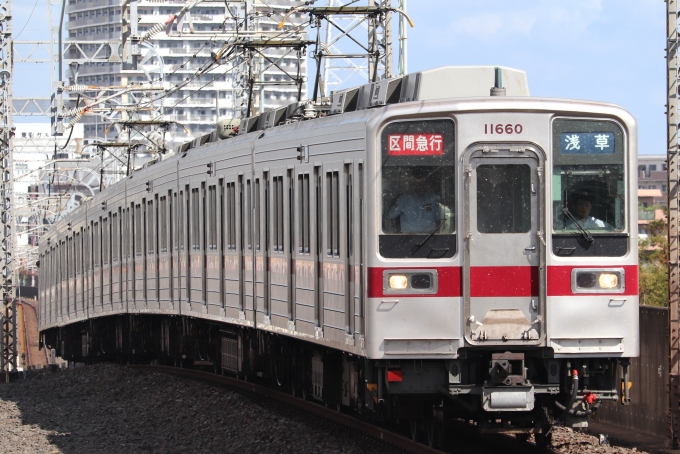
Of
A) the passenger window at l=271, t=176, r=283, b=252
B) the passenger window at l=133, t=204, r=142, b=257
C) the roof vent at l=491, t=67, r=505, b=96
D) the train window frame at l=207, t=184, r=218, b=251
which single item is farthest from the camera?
the passenger window at l=133, t=204, r=142, b=257

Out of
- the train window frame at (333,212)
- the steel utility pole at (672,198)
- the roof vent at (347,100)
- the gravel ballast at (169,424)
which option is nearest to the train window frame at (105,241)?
the gravel ballast at (169,424)

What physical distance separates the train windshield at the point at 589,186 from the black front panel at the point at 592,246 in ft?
0.17

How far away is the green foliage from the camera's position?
1302 inches

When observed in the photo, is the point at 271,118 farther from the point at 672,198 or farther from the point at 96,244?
the point at 96,244

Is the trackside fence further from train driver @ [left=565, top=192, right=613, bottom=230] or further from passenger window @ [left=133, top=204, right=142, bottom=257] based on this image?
passenger window @ [left=133, top=204, right=142, bottom=257]

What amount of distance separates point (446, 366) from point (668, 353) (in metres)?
2.57

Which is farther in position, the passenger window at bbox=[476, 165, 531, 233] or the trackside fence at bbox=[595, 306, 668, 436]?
the trackside fence at bbox=[595, 306, 668, 436]

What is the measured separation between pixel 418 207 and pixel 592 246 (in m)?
1.30

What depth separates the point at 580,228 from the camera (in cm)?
912

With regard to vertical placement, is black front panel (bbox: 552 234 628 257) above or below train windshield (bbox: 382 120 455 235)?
below

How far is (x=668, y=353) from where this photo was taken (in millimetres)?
10648

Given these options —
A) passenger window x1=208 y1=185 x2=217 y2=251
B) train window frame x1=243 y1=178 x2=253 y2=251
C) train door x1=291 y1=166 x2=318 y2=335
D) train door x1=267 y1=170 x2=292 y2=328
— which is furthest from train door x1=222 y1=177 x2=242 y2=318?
train door x1=291 y1=166 x2=318 y2=335

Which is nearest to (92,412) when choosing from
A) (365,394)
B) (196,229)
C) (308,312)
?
(196,229)

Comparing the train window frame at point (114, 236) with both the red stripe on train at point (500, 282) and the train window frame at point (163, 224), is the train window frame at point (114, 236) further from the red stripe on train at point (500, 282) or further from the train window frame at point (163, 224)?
the red stripe on train at point (500, 282)
